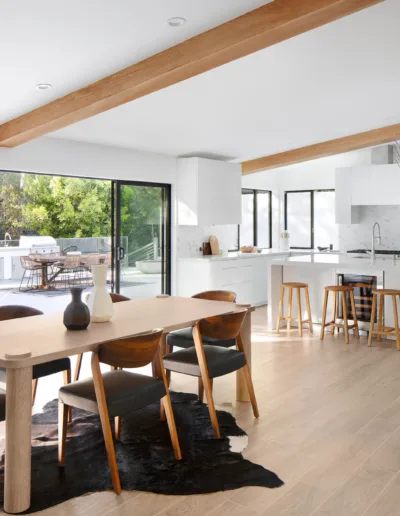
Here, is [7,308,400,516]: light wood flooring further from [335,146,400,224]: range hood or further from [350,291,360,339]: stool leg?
[335,146,400,224]: range hood

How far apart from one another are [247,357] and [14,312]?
5.92ft

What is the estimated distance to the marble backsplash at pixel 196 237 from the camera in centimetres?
802

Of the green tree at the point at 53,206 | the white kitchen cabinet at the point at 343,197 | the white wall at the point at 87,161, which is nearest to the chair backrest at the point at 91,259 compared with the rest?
the green tree at the point at 53,206

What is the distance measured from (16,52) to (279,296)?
4717 mm

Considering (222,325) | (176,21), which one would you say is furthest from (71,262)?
(176,21)

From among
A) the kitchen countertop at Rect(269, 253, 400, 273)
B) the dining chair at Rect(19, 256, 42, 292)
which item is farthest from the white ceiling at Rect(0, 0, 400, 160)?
the dining chair at Rect(19, 256, 42, 292)

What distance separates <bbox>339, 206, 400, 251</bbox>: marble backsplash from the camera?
930cm

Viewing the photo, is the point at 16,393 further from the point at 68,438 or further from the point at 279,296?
the point at 279,296

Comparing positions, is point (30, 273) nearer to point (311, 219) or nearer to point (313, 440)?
point (311, 219)

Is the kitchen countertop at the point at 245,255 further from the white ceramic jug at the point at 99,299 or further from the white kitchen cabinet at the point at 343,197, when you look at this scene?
the white ceramic jug at the point at 99,299

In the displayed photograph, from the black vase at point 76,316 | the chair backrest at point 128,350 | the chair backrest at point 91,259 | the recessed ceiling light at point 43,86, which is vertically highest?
the recessed ceiling light at point 43,86

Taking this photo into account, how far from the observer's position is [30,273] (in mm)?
8914

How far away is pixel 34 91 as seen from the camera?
14.5 ft

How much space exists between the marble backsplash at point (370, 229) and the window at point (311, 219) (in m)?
0.27
